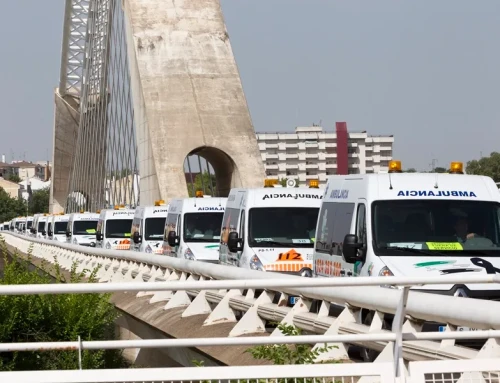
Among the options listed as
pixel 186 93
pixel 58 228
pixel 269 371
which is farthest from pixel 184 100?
pixel 269 371

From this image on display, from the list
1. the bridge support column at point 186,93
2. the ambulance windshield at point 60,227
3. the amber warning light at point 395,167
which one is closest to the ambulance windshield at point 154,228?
the amber warning light at point 395,167

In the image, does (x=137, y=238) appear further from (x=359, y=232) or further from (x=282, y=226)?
(x=359, y=232)

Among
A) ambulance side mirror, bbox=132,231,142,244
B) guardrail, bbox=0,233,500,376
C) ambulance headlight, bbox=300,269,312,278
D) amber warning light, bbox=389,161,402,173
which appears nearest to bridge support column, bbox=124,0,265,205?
ambulance side mirror, bbox=132,231,142,244

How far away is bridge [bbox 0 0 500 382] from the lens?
5695 mm

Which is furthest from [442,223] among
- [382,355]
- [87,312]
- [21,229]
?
[21,229]

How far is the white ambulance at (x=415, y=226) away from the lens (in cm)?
1164

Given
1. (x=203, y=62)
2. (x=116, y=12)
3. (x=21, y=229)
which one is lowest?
(x=21, y=229)

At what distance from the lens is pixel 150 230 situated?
29.8 metres

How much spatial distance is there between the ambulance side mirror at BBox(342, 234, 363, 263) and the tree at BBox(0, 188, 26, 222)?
18042cm

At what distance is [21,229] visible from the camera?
94.9 meters

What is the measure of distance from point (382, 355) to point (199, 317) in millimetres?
6277

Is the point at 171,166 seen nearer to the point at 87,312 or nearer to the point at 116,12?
the point at 116,12

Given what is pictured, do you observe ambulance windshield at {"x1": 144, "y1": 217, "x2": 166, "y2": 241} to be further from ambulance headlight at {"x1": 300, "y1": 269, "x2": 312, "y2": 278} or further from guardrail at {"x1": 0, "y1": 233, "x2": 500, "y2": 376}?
ambulance headlight at {"x1": 300, "y1": 269, "x2": 312, "y2": 278}

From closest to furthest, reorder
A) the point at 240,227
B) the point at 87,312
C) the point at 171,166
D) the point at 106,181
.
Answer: the point at 87,312
the point at 240,227
the point at 171,166
the point at 106,181
